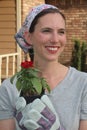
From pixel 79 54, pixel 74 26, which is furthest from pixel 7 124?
pixel 74 26

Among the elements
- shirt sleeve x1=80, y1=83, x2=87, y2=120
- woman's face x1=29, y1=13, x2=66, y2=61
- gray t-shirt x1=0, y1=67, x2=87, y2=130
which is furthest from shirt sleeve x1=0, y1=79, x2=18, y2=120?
shirt sleeve x1=80, y1=83, x2=87, y2=120

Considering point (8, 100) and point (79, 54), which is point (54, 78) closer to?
point (8, 100)

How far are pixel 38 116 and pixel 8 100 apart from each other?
13.2 inches

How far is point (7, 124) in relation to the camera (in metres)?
2.20

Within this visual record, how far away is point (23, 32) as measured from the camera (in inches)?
93.6

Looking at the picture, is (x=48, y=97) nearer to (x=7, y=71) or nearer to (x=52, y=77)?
(x=52, y=77)

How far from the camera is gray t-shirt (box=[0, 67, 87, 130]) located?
210 centimetres

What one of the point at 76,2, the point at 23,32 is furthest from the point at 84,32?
the point at 23,32

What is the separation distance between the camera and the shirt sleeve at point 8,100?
2190 mm

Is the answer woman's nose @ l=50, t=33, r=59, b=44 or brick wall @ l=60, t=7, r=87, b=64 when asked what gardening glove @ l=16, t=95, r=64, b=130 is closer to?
woman's nose @ l=50, t=33, r=59, b=44

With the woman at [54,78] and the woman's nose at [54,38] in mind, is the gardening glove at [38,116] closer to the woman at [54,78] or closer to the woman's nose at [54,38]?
the woman at [54,78]

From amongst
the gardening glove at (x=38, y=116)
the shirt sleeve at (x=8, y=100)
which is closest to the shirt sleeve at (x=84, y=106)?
the gardening glove at (x=38, y=116)

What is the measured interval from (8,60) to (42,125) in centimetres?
669

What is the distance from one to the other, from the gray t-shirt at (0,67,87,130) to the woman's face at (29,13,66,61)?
15 cm
